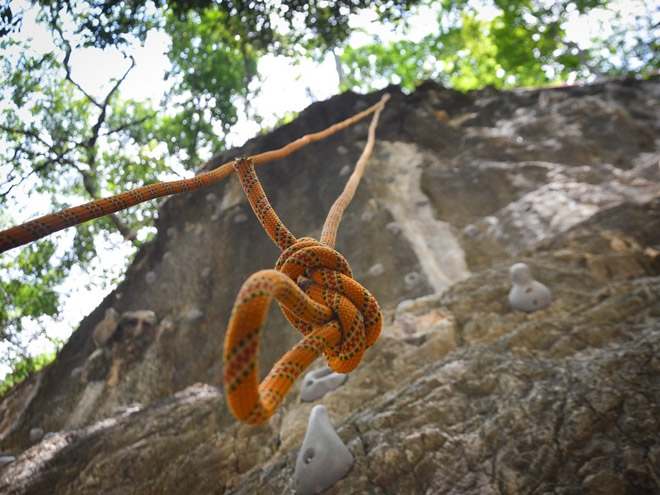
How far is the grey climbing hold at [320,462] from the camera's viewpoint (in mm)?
2137

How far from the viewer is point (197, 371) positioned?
4.59m

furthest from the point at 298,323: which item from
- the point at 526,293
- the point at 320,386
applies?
the point at 526,293

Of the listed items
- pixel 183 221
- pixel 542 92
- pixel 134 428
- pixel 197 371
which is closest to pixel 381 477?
pixel 134 428

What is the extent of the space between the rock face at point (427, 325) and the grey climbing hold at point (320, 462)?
0.29 ft

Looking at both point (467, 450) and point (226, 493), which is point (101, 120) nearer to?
point (226, 493)

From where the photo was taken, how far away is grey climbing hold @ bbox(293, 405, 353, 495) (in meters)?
2.14

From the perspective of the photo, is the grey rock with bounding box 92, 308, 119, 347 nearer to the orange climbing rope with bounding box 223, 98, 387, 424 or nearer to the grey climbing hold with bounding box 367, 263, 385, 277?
the grey climbing hold with bounding box 367, 263, 385, 277

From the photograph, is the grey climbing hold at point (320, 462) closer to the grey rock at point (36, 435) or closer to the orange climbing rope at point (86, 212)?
the orange climbing rope at point (86, 212)

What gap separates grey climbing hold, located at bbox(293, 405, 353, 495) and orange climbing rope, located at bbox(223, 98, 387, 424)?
1.14 m

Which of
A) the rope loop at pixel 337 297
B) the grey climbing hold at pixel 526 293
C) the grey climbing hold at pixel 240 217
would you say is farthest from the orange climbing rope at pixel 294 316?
the grey climbing hold at pixel 240 217

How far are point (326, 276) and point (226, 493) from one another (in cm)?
227

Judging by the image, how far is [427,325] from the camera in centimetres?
371

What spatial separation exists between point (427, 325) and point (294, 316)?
104 inches

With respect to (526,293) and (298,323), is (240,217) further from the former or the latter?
(298,323)
